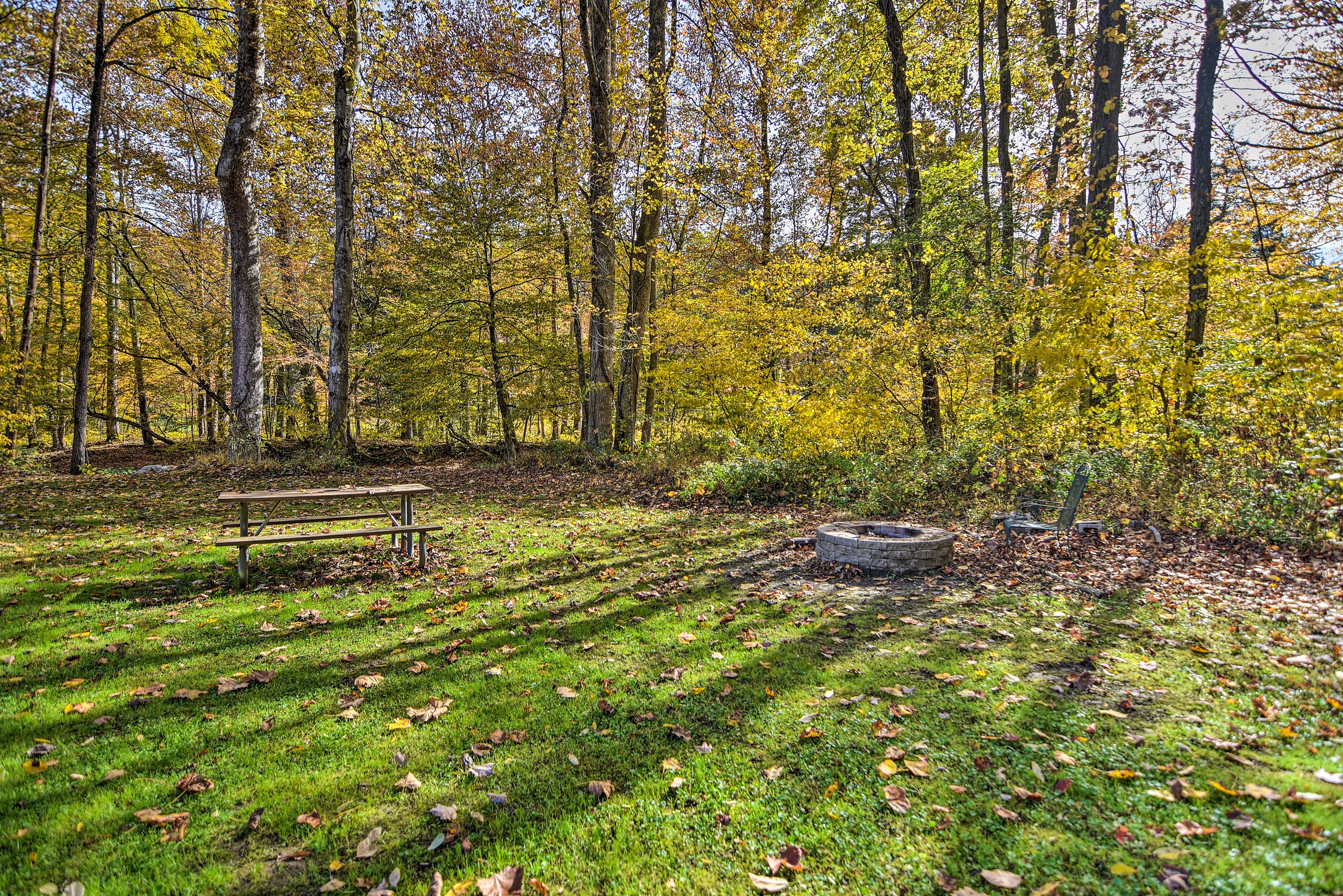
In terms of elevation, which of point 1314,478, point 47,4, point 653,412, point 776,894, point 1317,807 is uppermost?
point 47,4

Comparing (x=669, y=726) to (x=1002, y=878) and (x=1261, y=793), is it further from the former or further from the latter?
(x=1261, y=793)

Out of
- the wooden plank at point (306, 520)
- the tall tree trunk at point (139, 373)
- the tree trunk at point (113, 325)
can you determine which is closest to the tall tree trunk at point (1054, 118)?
the wooden plank at point (306, 520)

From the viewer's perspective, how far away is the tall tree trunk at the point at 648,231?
1315cm

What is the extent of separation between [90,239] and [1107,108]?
18745 millimetres

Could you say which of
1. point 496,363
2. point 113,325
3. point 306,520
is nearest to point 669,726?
point 306,520

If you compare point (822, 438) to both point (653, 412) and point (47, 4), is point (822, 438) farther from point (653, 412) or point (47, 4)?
point (47, 4)

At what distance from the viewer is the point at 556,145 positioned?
13.4 metres

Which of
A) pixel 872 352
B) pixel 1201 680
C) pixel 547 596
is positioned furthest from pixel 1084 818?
pixel 872 352

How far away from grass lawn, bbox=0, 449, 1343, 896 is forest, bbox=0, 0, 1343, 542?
2.48 m

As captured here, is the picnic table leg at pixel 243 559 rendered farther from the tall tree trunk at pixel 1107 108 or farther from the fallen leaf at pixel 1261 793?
the tall tree trunk at pixel 1107 108

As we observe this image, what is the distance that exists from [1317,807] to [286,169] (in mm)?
18413

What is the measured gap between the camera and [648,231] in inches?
566

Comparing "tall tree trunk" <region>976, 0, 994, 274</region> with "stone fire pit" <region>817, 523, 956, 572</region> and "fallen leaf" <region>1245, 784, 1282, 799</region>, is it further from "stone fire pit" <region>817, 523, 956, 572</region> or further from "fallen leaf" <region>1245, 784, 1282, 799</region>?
"fallen leaf" <region>1245, 784, 1282, 799</region>

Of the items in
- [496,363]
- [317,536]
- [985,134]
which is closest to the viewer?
[317,536]
